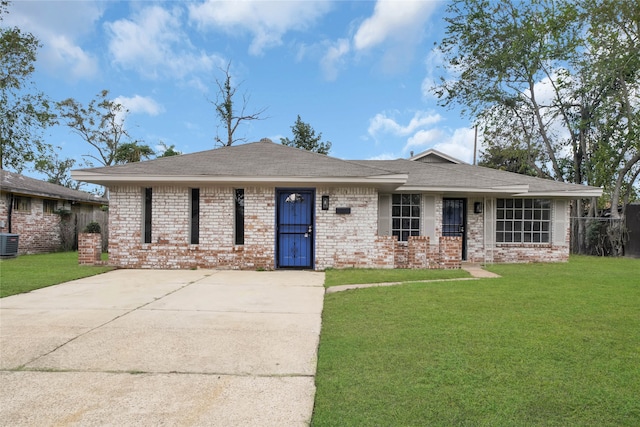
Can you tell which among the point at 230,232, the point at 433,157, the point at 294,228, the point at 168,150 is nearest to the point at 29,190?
the point at 230,232

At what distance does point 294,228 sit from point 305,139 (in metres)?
21.3

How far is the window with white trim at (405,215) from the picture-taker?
12023mm

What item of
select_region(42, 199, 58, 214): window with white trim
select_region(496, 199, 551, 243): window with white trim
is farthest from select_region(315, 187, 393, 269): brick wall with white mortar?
select_region(42, 199, 58, 214): window with white trim

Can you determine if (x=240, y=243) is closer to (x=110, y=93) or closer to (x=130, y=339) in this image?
(x=130, y=339)

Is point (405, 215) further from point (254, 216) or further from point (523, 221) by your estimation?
point (254, 216)

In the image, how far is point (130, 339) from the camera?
14.6 feet

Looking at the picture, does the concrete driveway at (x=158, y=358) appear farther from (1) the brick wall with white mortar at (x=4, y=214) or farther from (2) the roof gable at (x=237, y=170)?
(1) the brick wall with white mortar at (x=4, y=214)

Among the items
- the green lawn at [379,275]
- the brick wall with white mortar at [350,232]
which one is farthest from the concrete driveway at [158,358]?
the brick wall with white mortar at [350,232]

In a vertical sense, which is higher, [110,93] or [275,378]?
[110,93]

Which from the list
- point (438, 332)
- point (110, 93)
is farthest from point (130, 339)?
point (110, 93)

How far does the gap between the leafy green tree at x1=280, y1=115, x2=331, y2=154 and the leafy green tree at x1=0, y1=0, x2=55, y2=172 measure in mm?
15623

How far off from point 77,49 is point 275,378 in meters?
18.5

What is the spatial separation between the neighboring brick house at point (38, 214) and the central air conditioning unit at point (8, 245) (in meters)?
1.57

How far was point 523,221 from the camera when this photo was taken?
13141 millimetres
